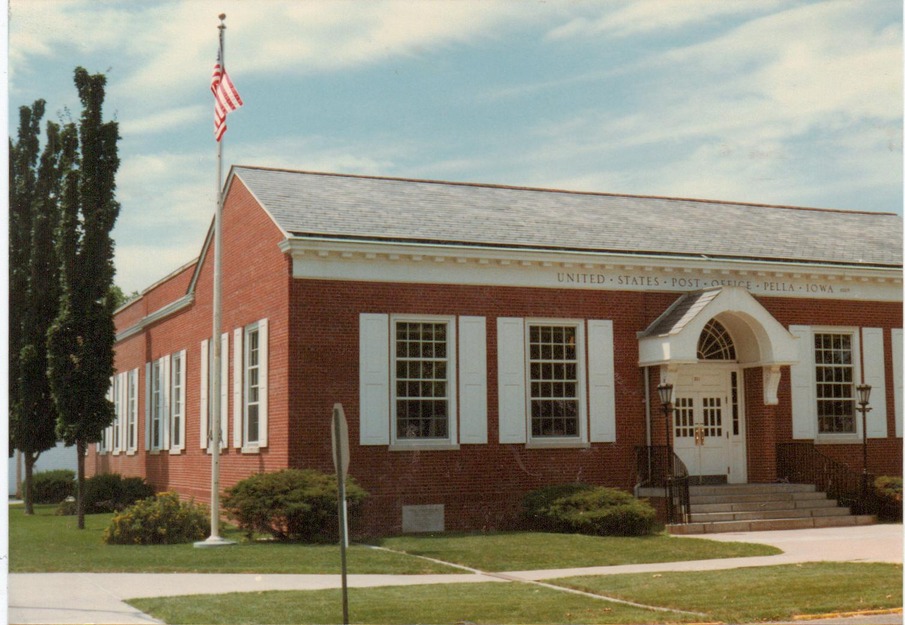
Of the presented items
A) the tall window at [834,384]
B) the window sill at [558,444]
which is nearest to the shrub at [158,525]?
the window sill at [558,444]

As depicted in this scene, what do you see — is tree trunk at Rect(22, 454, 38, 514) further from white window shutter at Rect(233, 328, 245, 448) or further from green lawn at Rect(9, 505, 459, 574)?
green lawn at Rect(9, 505, 459, 574)

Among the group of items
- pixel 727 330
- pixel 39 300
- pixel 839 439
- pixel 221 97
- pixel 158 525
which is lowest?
pixel 158 525

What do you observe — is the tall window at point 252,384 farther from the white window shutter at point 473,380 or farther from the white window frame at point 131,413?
the white window frame at point 131,413

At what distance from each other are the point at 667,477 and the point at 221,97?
9976 millimetres

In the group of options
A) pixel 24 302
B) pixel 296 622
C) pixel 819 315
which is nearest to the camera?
pixel 296 622

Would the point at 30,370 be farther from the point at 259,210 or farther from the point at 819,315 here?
the point at 819,315

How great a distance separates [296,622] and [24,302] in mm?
16168

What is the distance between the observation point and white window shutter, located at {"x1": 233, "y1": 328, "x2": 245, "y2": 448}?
22562 mm

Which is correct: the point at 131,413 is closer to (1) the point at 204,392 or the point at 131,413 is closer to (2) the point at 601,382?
(1) the point at 204,392

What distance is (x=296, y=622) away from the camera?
1145 centimetres

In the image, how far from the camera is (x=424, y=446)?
20.7m

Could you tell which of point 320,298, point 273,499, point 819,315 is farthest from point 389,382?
point 819,315


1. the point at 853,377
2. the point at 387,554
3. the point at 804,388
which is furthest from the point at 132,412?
the point at 853,377

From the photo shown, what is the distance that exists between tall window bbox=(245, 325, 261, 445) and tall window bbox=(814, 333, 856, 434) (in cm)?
1109
